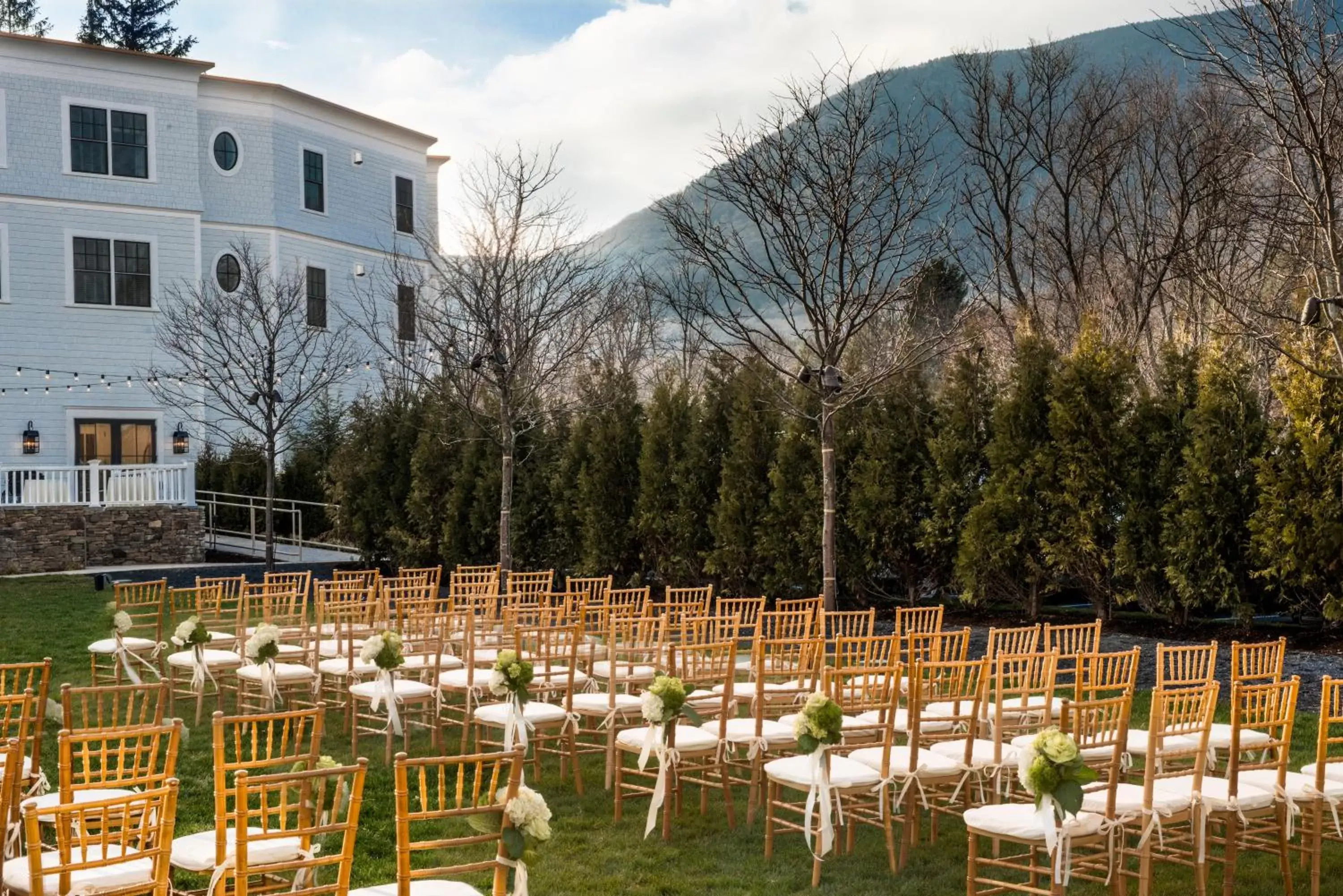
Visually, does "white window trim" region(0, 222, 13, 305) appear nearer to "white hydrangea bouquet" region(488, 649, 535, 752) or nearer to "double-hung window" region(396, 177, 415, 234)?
"double-hung window" region(396, 177, 415, 234)

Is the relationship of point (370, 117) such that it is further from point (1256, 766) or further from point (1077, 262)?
point (1256, 766)

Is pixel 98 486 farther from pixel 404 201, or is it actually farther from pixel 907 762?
pixel 907 762

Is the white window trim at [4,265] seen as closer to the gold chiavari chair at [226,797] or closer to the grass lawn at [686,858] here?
the grass lawn at [686,858]

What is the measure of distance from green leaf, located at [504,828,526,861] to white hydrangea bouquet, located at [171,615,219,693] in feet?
20.2

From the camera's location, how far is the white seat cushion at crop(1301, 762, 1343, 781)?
250 inches

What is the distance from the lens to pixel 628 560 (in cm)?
1884

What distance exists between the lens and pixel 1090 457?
46.7ft

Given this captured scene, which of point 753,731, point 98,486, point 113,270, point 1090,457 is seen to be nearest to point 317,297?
point 113,270

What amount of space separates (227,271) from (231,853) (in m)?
27.5

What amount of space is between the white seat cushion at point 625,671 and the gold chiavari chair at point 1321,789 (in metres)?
3.76

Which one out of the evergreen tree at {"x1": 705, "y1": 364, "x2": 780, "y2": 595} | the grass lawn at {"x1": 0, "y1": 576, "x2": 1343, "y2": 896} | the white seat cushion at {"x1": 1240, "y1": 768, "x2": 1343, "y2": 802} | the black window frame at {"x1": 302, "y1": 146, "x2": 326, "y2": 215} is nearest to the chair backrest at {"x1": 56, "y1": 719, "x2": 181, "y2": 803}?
the grass lawn at {"x1": 0, "y1": 576, "x2": 1343, "y2": 896}

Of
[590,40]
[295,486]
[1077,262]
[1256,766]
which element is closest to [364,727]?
[1256,766]

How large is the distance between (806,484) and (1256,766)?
9.81 m

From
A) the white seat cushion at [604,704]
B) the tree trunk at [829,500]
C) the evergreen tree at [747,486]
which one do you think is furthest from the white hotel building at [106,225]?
the white seat cushion at [604,704]
